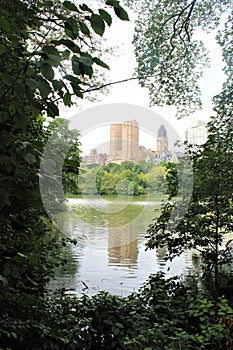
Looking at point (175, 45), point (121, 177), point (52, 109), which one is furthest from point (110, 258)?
point (52, 109)

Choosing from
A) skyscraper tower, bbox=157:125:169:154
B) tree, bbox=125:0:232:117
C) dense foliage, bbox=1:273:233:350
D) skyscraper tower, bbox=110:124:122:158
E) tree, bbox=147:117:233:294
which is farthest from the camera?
skyscraper tower, bbox=110:124:122:158

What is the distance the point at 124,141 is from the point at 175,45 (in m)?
1.62

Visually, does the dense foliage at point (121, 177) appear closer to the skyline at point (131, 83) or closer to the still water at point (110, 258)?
the still water at point (110, 258)

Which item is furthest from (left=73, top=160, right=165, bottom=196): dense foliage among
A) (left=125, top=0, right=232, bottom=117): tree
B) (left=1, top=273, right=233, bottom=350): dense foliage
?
(left=1, top=273, right=233, bottom=350): dense foliage

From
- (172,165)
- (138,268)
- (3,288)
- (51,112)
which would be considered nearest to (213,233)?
(172,165)

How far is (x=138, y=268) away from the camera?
480cm

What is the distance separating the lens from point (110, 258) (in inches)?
213

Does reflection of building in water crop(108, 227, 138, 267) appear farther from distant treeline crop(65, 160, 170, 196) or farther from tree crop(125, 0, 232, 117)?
tree crop(125, 0, 232, 117)

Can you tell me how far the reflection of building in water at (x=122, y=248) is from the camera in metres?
5.25

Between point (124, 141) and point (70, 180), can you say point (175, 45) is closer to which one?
point (124, 141)

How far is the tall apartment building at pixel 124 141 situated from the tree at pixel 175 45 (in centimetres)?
78

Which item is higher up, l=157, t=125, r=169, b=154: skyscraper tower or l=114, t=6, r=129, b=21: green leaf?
l=157, t=125, r=169, b=154: skyscraper tower

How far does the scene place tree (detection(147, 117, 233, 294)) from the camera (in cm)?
312

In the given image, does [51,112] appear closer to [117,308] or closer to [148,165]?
[117,308]
